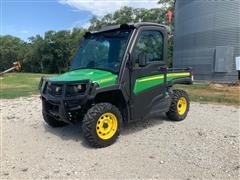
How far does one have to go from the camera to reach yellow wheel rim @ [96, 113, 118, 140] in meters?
5.88

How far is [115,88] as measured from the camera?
19.8 ft

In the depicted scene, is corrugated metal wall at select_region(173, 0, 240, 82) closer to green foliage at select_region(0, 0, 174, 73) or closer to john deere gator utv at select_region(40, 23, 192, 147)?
john deere gator utv at select_region(40, 23, 192, 147)

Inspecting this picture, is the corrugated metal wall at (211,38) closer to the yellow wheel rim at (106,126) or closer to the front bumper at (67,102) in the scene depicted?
the yellow wheel rim at (106,126)

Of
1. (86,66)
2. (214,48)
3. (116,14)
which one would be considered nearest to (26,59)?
(116,14)

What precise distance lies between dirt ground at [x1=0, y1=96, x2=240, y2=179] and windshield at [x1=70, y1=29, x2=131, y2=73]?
1.61 metres

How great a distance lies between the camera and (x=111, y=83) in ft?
19.6

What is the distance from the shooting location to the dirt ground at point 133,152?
185 inches

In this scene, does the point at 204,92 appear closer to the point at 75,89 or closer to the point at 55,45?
the point at 75,89

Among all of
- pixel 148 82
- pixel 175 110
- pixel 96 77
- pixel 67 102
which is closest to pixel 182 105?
pixel 175 110

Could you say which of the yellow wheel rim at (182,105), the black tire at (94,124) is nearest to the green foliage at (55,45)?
the yellow wheel rim at (182,105)

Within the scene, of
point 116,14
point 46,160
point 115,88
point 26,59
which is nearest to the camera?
point 46,160

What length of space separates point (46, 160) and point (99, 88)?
164cm

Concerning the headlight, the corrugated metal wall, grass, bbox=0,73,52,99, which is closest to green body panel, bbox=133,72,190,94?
the headlight

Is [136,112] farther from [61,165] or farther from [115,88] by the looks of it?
[61,165]
